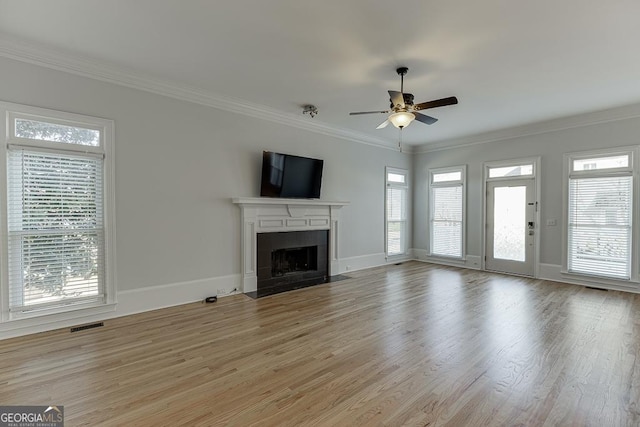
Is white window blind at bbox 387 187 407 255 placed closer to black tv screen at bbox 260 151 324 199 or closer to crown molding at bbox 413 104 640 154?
crown molding at bbox 413 104 640 154

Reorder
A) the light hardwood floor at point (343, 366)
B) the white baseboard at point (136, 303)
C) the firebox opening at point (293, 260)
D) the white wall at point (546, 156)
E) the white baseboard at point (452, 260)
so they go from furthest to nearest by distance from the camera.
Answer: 1. the white baseboard at point (452, 260)
2. the firebox opening at point (293, 260)
3. the white wall at point (546, 156)
4. the white baseboard at point (136, 303)
5. the light hardwood floor at point (343, 366)

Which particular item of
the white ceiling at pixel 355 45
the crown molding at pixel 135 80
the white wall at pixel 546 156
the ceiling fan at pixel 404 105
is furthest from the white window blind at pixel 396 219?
the ceiling fan at pixel 404 105

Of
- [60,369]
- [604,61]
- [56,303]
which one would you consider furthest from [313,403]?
[604,61]

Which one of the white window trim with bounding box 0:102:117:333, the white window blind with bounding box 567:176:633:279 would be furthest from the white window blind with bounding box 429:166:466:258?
the white window trim with bounding box 0:102:117:333

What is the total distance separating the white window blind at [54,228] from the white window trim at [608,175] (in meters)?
7.31

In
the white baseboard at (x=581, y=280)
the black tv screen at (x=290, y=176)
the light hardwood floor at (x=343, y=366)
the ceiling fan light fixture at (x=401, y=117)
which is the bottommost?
the light hardwood floor at (x=343, y=366)

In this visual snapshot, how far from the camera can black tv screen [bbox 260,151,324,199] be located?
16.6 ft

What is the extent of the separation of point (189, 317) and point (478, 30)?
14.4 feet

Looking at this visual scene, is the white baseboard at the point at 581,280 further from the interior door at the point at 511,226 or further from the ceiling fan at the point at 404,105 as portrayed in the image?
the ceiling fan at the point at 404,105

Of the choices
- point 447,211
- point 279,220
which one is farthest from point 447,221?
point 279,220

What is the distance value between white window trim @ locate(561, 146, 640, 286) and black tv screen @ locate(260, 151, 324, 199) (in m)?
4.46

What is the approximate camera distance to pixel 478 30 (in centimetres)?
285

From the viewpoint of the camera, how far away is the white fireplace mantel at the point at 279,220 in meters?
4.88

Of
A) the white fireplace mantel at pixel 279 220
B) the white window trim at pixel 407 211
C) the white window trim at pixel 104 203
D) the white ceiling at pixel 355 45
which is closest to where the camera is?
the white ceiling at pixel 355 45
